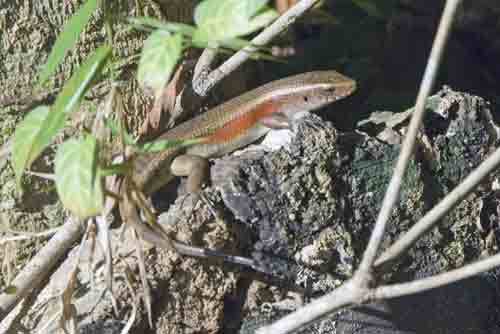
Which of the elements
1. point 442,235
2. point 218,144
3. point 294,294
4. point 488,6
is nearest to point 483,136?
point 442,235

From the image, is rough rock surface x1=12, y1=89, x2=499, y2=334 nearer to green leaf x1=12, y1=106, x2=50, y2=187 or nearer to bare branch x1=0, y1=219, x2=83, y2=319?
bare branch x1=0, y1=219, x2=83, y2=319

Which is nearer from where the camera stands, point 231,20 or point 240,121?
point 231,20

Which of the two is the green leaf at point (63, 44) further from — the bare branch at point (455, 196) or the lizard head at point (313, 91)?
the lizard head at point (313, 91)

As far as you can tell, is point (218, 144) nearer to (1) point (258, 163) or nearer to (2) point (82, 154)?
(1) point (258, 163)

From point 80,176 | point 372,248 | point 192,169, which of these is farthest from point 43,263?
point 372,248

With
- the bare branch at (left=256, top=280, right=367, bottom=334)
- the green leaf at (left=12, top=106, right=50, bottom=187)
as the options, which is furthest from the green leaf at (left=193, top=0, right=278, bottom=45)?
the bare branch at (left=256, top=280, right=367, bottom=334)

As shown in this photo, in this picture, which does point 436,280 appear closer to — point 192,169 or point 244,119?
point 192,169
